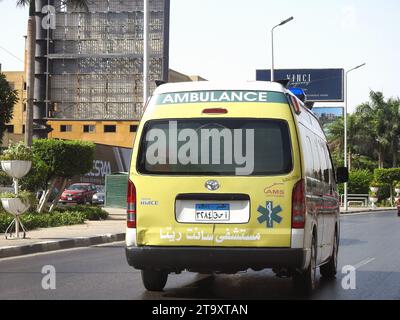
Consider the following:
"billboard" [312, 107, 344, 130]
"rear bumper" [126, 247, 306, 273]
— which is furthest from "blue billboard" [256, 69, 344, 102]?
"rear bumper" [126, 247, 306, 273]

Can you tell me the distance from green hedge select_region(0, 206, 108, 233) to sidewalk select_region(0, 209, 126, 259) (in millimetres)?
416

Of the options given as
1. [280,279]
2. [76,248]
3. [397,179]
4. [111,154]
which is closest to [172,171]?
[280,279]

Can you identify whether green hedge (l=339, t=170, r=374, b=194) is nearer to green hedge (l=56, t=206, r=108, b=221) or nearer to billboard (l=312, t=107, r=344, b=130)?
billboard (l=312, t=107, r=344, b=130)

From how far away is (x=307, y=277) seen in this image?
9.99 meters

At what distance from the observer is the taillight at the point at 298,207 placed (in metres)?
9.05

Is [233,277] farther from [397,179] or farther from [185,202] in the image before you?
[397,179]

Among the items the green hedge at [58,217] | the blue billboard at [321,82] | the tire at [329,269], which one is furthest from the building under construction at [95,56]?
the blue billboard at [321,82]

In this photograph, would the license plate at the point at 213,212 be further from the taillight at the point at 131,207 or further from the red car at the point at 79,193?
the red car at the point at 79,193

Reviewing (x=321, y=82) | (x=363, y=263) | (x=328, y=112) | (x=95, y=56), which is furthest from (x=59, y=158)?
(x=328, y=112)

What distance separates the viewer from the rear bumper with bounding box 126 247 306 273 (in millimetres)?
8953

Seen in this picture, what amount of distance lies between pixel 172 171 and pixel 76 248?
30.5 ft

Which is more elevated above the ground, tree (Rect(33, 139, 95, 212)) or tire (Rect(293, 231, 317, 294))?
tree (Rect(33, 139, 95, 212))

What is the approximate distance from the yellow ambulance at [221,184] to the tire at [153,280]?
490 mm

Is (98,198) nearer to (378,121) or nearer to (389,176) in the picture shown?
(389,176)
